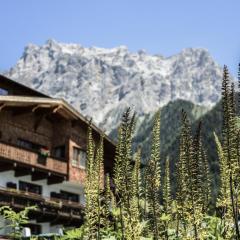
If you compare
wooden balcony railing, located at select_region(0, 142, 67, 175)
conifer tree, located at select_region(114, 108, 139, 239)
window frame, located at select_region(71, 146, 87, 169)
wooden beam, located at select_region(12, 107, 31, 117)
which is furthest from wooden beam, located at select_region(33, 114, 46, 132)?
conifer tree, located at select_region(114, 108, 139, 239)

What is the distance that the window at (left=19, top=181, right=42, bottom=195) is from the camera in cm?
4459

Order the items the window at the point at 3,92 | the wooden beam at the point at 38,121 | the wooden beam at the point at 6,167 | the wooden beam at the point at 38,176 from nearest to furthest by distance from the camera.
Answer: the wooden beam at the point at 6,167 → the wooden beam at the point at 38,176 → the window at the point at 3,92 → the wooden beam at the point at 38,121

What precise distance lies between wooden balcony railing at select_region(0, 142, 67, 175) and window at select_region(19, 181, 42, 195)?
2.01 m

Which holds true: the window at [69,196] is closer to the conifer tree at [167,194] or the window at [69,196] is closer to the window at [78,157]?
the window at [78,157]

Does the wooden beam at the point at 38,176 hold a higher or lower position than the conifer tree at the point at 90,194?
higher

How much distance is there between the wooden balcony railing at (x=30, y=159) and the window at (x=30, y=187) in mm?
2007

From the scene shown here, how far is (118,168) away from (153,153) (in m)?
0.58

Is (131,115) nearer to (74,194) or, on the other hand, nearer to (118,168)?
(118,168)

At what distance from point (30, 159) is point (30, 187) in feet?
11.6

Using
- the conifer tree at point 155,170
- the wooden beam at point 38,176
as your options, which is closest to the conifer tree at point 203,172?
the conifer tree at point 155,170

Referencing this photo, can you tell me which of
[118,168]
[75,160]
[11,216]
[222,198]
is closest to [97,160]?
[118,168]

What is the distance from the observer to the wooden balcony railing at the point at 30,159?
133 feet

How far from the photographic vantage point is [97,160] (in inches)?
393

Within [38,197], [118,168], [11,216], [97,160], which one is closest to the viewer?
[118,168]
